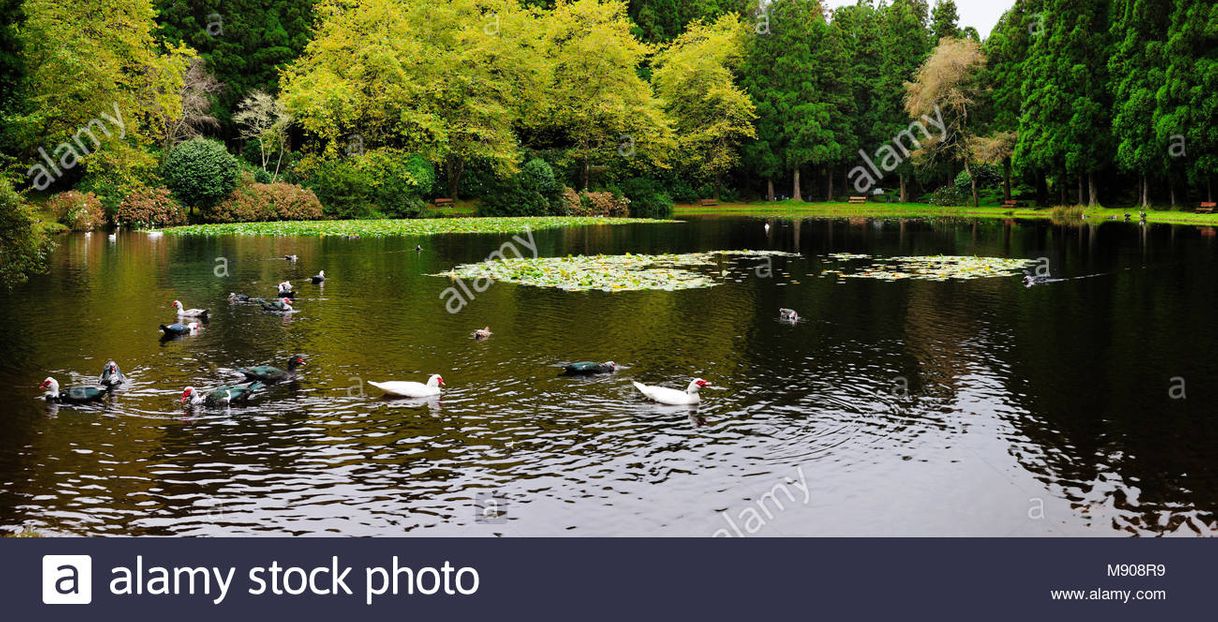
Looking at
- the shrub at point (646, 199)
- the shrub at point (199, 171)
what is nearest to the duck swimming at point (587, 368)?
the shrub at point (199, 171)

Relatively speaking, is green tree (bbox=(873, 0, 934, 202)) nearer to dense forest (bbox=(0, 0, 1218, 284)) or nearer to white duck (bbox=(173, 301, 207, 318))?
dense forest (bbox=(0, 0, 1218, 284))

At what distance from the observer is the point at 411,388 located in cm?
1491

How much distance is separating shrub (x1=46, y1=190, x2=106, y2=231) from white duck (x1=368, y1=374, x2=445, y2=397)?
1698 inches

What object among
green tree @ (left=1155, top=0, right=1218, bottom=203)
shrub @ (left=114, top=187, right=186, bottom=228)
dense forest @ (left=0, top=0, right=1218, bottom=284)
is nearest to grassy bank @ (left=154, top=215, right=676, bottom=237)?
shrub @ (left=114, top=187, right=186, bottom=228)

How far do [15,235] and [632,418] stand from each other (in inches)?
635

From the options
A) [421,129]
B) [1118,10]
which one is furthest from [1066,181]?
[421,129]

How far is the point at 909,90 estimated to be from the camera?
266 feet

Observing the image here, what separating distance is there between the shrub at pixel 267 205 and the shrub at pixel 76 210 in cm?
626

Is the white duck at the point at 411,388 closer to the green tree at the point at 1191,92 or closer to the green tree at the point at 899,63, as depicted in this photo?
the green tree at the point at 1191,92

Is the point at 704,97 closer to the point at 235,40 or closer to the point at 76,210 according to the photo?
Result: the point at 235,40

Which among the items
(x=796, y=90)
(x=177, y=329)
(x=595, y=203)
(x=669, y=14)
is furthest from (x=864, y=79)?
(x=177, y=329)

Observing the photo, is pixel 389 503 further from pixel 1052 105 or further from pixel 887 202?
pixel 887 202

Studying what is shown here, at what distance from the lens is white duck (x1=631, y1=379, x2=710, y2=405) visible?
14.6m

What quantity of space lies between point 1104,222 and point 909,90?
24.1 metres
